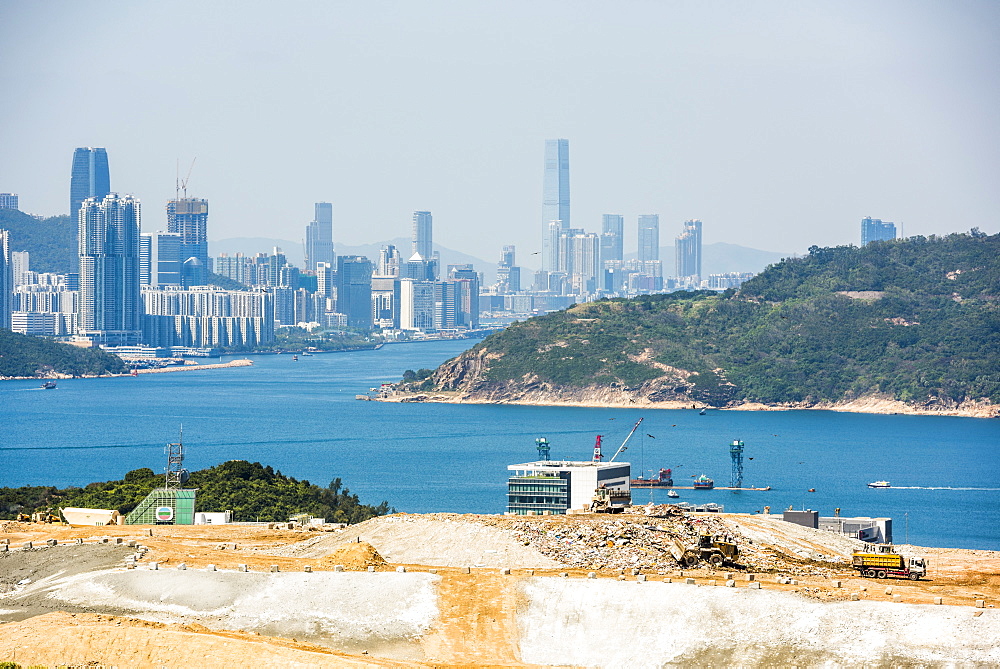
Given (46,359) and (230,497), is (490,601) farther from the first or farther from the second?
(46,359)

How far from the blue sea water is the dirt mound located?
32.7 meters

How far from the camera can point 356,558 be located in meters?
26.5

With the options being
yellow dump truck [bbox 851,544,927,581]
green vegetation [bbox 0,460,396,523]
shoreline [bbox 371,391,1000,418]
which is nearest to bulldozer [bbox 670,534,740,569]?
yellow dump truck [bbox 851,544,927,581]

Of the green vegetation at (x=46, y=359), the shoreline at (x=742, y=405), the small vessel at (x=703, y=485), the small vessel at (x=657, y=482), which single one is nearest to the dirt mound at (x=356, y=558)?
the small vessel at (x=657, y=482)

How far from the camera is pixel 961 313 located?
146 meters

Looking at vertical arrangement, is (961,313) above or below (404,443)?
above

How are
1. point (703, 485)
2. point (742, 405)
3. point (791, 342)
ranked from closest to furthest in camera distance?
point (703, 485) → point (742, 405) → point (791, 342)

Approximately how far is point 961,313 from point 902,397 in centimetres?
1913

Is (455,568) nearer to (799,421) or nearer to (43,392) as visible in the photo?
(799,421)

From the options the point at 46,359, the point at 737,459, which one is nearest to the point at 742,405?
the point at 737,459

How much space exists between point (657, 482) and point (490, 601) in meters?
52.3

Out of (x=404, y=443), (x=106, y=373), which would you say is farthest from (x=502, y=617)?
(x=106, y=373)

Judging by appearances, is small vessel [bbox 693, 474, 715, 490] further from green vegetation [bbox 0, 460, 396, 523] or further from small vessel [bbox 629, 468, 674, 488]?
green vegetation [bbox 0, 460, 396, 523]

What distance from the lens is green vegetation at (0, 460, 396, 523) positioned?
4453cm
